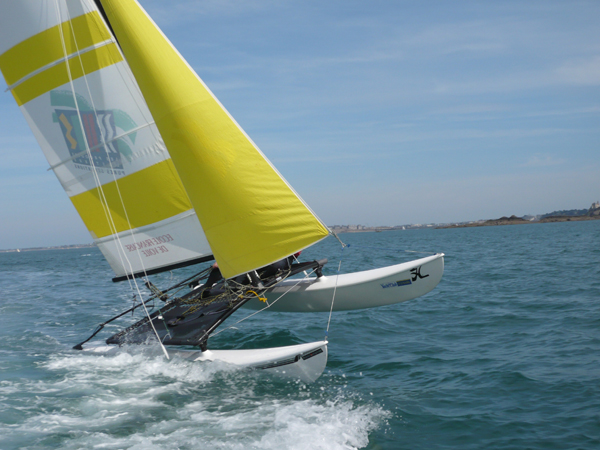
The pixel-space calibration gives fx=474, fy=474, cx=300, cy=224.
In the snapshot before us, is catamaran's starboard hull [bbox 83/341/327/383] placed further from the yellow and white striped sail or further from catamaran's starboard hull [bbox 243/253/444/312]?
the yellow and white striped sail

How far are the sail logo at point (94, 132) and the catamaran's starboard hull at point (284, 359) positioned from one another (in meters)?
3.33

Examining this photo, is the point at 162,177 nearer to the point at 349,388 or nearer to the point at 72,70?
the point at 72,70

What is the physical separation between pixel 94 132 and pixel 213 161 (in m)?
2.35

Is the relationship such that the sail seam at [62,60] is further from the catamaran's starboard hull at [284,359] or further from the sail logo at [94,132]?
the catamaran's starboard hull at [284,359]

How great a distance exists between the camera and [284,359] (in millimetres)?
6219

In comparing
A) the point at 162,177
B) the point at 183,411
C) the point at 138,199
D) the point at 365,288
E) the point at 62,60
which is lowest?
the point at 183,411

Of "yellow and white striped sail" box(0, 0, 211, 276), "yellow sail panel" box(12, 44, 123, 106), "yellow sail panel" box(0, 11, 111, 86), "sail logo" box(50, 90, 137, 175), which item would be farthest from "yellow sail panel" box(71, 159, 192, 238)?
"yellow sail panel" box(0, 11, 111, 86)

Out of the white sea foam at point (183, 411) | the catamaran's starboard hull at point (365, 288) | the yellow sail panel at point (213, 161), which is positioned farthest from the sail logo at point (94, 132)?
the catamaran's starboard hull at point (365, 288)

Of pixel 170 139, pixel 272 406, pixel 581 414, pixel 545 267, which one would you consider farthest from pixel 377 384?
pixel 545 267

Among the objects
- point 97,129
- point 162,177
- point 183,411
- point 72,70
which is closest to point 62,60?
point 72,70

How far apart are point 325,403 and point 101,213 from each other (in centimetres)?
503

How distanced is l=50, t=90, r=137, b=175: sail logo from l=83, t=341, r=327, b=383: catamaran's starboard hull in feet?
10.9

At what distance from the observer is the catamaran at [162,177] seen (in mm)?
6602

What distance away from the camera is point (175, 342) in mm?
6758
